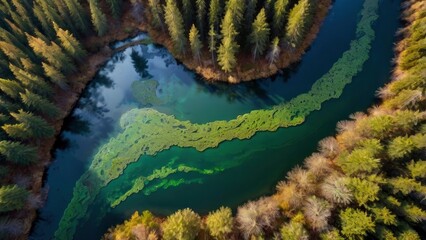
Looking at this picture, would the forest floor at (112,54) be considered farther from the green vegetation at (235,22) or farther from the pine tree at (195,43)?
the pine tree at (195,43)

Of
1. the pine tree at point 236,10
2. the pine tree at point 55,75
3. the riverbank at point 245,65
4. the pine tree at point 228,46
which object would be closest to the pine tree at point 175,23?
the riverbank at point 245,65

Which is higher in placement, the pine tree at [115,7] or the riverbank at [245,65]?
the pine tree at [115,7]

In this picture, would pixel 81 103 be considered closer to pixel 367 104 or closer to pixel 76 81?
pixel 76 81

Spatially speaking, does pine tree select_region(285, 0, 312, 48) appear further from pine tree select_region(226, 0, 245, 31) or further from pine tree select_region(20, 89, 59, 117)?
pine tree select_region(20, 89, 59, 117)

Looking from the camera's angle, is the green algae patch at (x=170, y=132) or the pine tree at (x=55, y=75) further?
the pine tree at (x=55, y=75)

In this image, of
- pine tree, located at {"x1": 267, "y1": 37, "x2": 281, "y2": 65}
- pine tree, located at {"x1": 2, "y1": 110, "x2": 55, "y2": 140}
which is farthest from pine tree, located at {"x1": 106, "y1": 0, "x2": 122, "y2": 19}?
pine tree, located at {"x1": 267, "y1": 37, "x2": 281, "y2": 65}

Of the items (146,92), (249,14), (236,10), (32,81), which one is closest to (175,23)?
(236,10)

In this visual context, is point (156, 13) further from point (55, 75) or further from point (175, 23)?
point (55, 75)

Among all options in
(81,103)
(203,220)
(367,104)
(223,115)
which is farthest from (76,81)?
(367,104)
